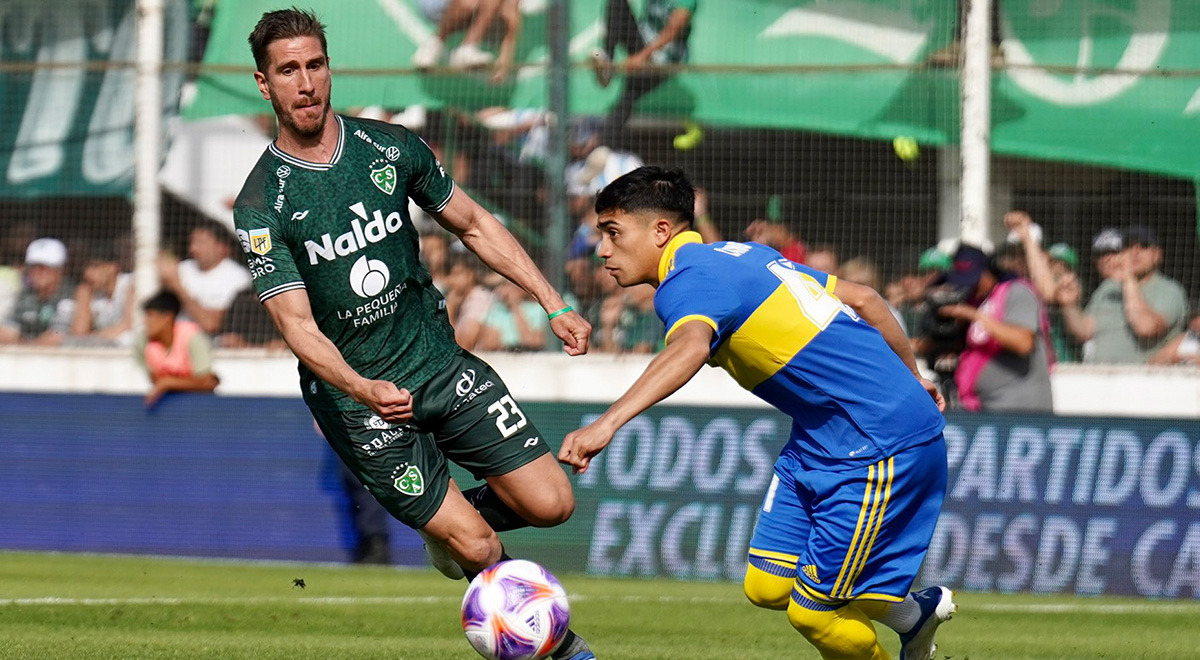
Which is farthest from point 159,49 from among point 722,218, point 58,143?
point 722,218

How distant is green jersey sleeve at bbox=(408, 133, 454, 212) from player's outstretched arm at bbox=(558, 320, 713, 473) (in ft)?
6.03

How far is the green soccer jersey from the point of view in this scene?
6707 mm

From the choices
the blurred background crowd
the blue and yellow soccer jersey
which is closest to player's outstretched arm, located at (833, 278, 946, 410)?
the blue and yellow soccer jersey

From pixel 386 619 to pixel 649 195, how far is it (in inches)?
155

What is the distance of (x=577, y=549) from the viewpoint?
39.4ft

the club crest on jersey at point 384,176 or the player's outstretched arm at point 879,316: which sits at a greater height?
the club crest on jersey at point 384,176

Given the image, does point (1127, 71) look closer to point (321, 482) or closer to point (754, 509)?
point (754, 509)

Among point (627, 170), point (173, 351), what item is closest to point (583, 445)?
point (173, 351)

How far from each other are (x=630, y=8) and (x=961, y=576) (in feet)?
18.5

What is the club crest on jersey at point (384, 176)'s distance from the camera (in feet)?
22.7

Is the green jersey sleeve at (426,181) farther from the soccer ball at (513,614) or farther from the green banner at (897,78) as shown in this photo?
the green banner at (897,78)

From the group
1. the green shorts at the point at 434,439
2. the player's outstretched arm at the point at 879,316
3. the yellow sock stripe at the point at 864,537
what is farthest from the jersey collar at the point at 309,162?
the yellow sock stripe at the point at 864,537

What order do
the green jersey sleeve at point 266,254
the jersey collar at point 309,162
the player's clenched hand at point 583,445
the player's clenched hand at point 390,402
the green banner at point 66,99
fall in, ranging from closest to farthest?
the player's clenched hand at point 583,445 → the player's clenched hand at point 390,402 → the green jersey sleeve at point 266,254 → the jersey collar at point 309,162 → the green banner at point 66,99

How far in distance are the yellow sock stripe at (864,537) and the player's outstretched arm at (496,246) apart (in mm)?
1392
